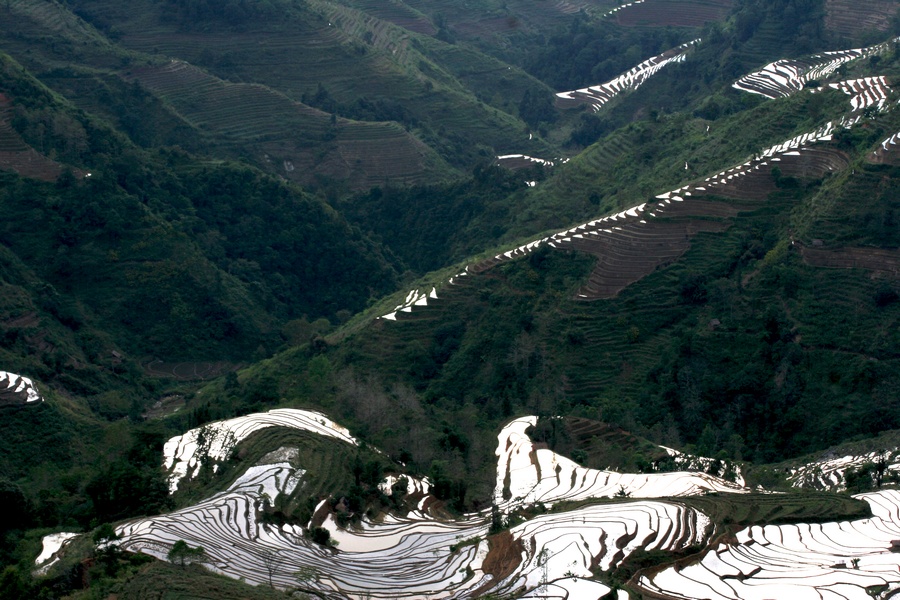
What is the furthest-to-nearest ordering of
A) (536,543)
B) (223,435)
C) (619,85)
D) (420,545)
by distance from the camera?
(619,85)
(223,435)
(420,545)
(536,543)

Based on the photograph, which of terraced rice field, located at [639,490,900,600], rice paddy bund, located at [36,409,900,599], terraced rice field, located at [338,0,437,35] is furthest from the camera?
terraced rice field, located at [338,0,437,35]

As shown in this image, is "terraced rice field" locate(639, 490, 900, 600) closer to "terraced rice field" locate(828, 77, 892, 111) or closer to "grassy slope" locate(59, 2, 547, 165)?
"terraced rice field" locate(828, 77, 892, 111)

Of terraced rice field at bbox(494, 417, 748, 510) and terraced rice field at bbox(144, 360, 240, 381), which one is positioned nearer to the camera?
terraced rice field at bbox(494, 417, 748, 510)

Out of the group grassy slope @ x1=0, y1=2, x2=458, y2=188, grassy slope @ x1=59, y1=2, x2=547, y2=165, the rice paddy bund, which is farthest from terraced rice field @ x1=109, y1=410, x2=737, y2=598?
grassy slope @ x1=59, y1=2, x2=547, y2=165

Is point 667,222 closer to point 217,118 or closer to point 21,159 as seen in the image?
point 21,159

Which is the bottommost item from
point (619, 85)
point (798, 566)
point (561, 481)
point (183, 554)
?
point (619, 85)

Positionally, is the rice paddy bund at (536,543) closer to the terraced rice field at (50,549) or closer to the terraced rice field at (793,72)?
the terraced rice field at (50,549)

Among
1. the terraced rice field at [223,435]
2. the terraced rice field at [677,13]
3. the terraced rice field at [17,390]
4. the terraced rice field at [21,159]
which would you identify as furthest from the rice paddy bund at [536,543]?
the terraced rice field at [677,13]

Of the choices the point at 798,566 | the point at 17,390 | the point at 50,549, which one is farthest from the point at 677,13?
the point at 50,549

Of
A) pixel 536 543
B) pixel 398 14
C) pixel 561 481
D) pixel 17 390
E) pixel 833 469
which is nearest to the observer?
pixel 536 543
